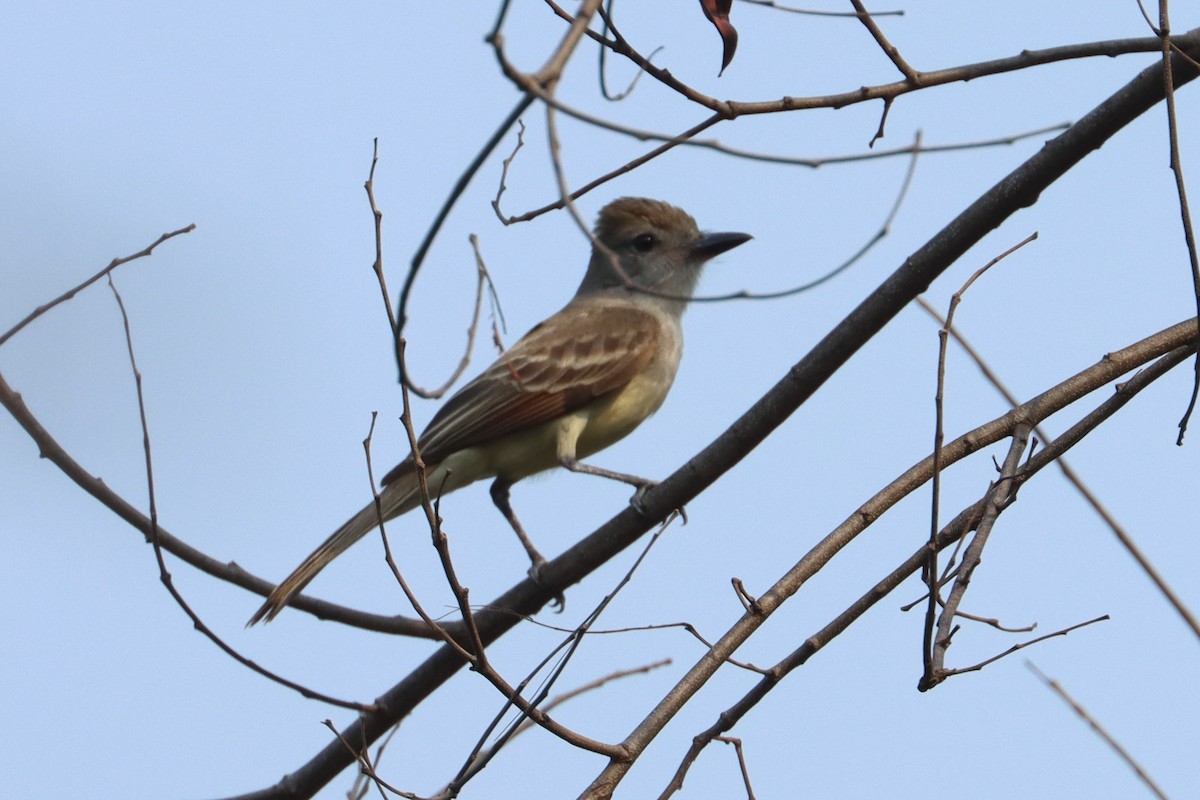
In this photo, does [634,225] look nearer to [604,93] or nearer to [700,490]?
[700,490]

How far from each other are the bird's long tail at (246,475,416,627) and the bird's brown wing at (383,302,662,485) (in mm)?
290

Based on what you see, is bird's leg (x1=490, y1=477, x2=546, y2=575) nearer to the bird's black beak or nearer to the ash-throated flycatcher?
the ash-throated flycatcher

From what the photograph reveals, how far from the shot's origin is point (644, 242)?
941 centimetres

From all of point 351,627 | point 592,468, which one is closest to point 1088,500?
point 351,627

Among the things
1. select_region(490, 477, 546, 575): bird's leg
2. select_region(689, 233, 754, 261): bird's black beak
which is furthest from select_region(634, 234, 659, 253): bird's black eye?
select_region(490, 477, 546, 575): bird's leg

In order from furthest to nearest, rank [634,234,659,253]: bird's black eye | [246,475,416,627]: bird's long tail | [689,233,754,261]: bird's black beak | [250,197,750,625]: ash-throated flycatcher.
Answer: [634,234,659,253]: bird's black eye, [689,233,754,261]: bird's black beak, [250,197,750,625]: ash-throated flycatcher, [246,475,416,627]: bird's long tail

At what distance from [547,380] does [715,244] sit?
1.69m

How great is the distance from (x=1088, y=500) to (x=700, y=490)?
5.21 feet

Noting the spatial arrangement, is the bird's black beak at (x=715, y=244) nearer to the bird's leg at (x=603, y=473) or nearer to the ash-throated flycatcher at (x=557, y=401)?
the ash-throated flycatcher at (x=557, y=401)

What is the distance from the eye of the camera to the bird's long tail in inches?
247

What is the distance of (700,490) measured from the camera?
17.8 feet

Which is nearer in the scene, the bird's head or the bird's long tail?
the bird's long tail

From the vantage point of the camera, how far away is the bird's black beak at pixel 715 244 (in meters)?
9.22

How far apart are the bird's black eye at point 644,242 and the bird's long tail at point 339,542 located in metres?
2.60
